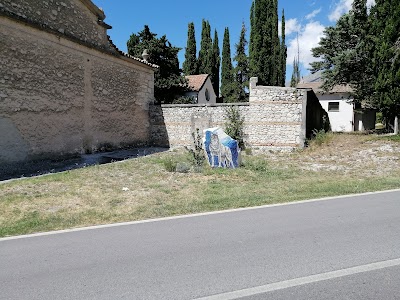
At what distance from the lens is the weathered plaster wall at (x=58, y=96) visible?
11.2m

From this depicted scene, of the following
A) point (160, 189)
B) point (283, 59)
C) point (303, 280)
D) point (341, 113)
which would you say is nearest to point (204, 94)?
point (283, 59)

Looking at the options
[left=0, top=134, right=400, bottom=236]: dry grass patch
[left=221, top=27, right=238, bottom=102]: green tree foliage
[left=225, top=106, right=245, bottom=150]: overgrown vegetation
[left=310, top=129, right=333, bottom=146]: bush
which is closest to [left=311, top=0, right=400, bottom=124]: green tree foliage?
[left=310, top=129, right=333, bottom=146]: bush

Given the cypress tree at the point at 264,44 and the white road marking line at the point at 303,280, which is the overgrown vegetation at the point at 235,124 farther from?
the cypress tree at the point at 264,44

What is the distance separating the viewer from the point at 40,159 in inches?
502

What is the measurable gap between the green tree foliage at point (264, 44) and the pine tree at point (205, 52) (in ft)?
30.9

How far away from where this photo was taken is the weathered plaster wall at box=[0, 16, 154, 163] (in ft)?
36.9

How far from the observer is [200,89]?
3247 centimetres

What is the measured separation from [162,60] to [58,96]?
51.6 feet

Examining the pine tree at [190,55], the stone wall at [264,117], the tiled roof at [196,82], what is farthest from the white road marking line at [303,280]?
the pine tree at [190,55]

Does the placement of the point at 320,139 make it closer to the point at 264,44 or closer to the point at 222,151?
the point at 222,151

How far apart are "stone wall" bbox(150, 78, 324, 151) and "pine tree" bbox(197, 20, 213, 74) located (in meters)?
23.9

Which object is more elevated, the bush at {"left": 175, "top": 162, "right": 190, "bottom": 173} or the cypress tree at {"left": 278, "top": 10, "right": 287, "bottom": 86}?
the cypress tree at {"left": 278, "top": 10, "right": 287, "bottom": 86}

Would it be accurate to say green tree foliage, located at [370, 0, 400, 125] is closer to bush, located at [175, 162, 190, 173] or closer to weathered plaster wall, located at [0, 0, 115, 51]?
bush, located at [175, 162, 190, 173]

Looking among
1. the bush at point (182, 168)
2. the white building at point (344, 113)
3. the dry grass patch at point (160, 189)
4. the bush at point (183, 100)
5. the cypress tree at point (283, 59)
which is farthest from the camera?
the cypress tree at point (283, 59)
